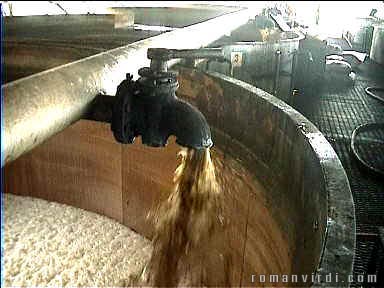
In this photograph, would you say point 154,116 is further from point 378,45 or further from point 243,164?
point 378,45

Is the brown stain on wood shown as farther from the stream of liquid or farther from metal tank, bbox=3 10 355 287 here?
the stream of liquid

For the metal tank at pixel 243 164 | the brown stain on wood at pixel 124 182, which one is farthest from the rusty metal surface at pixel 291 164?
the brown stain on wood at pixel 124 182

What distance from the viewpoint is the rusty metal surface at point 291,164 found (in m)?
1.58

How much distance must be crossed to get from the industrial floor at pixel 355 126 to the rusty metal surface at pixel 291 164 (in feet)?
1.28

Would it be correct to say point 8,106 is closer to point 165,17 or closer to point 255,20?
point 255,20

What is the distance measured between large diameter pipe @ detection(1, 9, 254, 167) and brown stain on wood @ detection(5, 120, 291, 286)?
1.41 meters

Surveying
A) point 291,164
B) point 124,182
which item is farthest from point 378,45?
point 291,164

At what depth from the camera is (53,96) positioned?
4.80ft

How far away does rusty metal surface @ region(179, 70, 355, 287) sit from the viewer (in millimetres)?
1576

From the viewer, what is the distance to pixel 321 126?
14.0ft

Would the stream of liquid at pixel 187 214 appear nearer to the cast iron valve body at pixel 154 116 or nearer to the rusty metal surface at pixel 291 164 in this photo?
the cast iron valve body at pixel 154 116

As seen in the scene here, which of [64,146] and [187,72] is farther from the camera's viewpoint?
[64,146]

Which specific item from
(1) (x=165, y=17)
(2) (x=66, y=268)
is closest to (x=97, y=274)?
(2) (x=66, y=268)

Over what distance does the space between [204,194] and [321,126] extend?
242 cm
